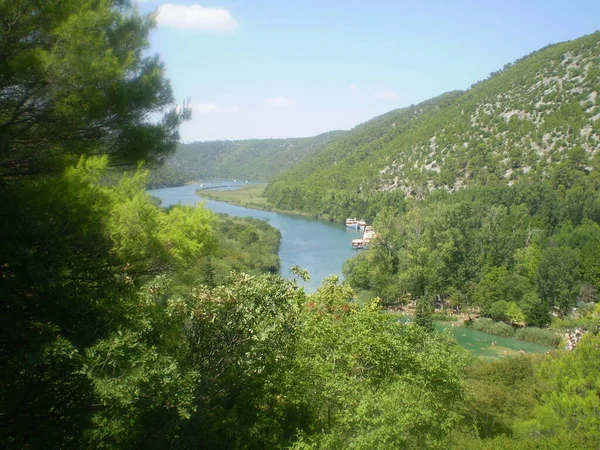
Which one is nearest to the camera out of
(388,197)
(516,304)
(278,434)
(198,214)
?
(198,214)

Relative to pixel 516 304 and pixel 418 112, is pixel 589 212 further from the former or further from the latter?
pixel 418 112

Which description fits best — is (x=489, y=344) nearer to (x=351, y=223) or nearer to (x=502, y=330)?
(x=502, y=330)

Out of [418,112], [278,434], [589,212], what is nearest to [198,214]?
[278,434]

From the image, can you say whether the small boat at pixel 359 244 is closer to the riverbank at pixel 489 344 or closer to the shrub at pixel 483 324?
the riverbank at pixel 489 344

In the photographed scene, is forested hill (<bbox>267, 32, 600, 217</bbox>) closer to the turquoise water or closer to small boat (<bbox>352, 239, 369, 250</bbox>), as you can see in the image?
small boat (<bbox>352, 239, 369, 250</bbox>)

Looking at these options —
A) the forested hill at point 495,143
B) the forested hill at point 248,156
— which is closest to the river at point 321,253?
the forested hill at point 495,143

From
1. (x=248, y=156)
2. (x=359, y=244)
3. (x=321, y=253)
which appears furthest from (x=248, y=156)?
(x=321, y=253)
